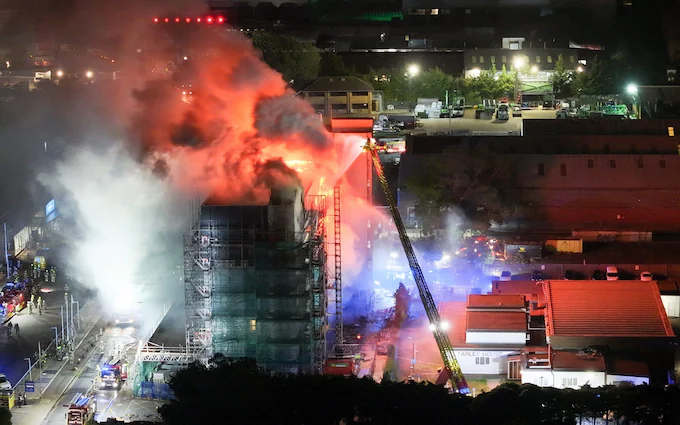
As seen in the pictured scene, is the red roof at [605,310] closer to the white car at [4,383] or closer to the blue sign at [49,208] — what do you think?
the white car at [4,383]

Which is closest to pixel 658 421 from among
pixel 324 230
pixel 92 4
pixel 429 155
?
pixel 324 230

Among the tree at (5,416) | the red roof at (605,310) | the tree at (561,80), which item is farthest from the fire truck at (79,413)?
the tree at (561,80)

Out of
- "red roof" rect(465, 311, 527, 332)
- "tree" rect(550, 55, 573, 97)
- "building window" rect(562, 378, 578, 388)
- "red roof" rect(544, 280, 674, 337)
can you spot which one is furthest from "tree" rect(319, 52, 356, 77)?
"building window" rect(562, 378, 578, 388)

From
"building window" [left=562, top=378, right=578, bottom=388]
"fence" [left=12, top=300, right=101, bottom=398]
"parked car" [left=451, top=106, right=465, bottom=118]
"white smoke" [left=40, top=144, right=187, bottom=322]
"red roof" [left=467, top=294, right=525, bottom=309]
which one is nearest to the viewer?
"building window" [left=562, top=378, right=578, bottom=388]

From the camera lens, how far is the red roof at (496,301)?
23297 millimetres

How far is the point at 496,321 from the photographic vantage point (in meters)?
22.9

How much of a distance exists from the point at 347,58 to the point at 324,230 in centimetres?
2187

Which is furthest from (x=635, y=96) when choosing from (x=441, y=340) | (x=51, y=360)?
(x=51, y=360)

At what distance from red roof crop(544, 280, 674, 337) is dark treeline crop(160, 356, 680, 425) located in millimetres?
2825

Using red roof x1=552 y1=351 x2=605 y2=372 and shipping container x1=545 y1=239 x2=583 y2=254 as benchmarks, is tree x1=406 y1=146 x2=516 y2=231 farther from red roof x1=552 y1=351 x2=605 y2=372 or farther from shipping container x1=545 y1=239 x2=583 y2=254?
red roof x1=552 y1=351 x2=605 y2=372

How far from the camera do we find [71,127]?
37.4m

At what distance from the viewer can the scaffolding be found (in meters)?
22.4

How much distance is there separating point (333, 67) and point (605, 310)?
21.5m

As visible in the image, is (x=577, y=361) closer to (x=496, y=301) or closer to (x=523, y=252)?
(x=496, y=301)
